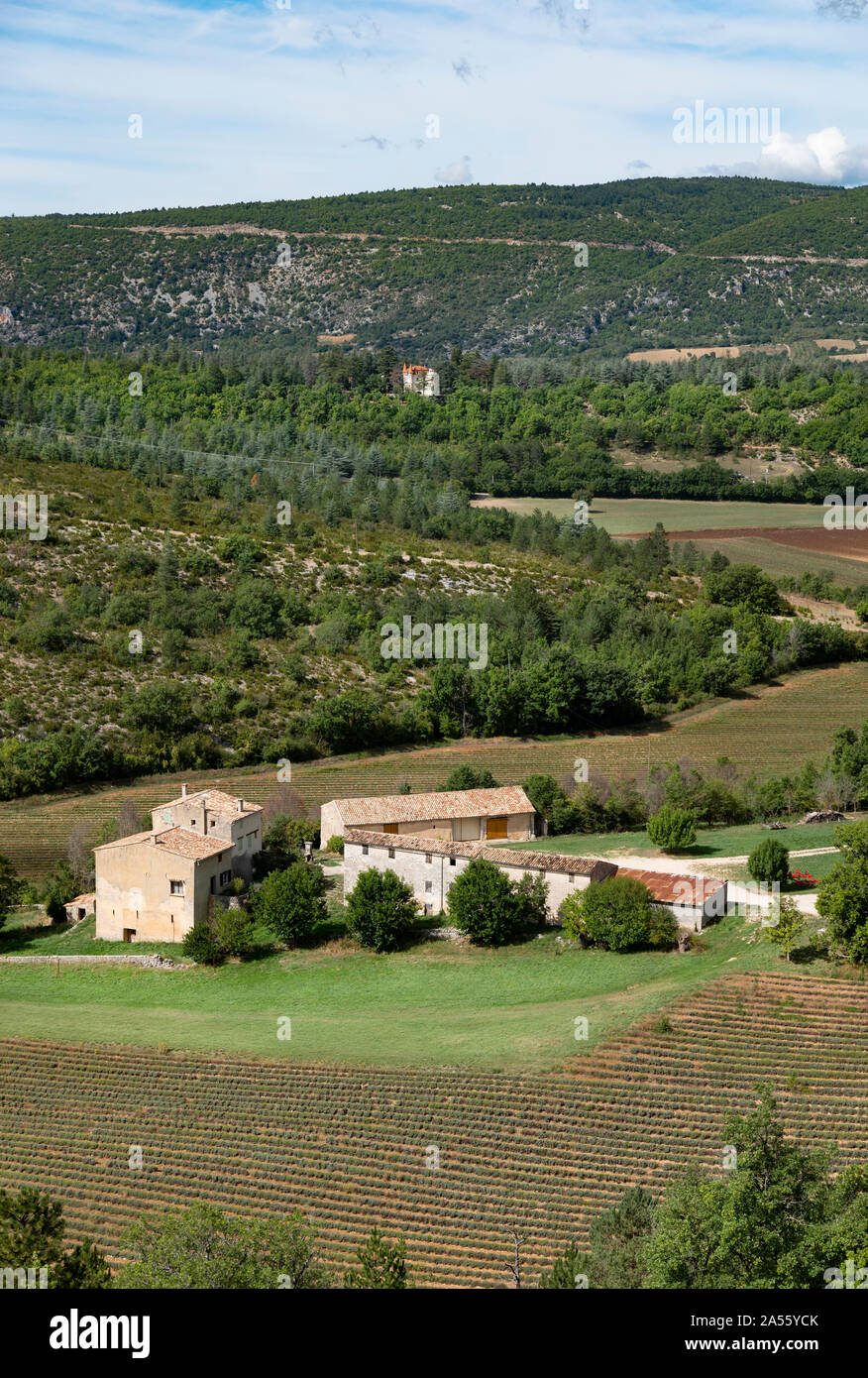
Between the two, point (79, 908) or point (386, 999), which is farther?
point (79, 908)

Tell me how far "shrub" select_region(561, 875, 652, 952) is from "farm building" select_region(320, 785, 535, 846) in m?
9.48

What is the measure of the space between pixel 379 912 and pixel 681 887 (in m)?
8.91

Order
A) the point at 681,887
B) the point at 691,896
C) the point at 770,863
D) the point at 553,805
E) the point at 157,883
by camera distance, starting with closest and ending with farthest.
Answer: the point at 691,896 → the point at 681,887 → the point at 770,863 → the point at 157,883 → the point at 553,805

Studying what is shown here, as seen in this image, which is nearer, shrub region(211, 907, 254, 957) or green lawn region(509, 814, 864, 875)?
shrub region(211, 907, 254, 957)

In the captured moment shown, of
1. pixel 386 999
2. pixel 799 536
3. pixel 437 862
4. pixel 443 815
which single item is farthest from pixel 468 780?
pixel 799 536

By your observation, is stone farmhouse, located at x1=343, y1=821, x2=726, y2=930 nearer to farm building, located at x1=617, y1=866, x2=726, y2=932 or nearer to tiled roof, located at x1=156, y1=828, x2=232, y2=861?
farm building, located at x1=617, y1=866, x2=726, y2=932

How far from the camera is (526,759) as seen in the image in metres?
60.0

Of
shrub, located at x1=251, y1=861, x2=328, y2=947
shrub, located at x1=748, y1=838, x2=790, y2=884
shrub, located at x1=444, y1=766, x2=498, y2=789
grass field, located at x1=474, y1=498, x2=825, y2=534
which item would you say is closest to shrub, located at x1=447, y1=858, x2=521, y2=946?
shrub, located at x1=251, y1=861, x2=328, y2=947

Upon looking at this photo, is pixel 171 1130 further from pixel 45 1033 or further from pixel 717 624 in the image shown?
pixel 717 624

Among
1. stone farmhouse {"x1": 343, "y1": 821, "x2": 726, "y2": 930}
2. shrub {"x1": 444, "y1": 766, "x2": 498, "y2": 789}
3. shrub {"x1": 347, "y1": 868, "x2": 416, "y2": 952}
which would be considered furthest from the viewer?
shrub {"x1": 444, "y1": 766, "x2": 498, "y2": 789}

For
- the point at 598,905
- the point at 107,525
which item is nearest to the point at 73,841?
the point at 598,905

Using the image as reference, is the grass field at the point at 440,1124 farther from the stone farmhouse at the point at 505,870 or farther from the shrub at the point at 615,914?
the stone farmhouse at the point at 505,870

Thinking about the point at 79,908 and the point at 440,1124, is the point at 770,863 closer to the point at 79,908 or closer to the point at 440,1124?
the point at 440,1124

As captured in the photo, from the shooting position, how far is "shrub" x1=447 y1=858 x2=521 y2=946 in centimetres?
4069
